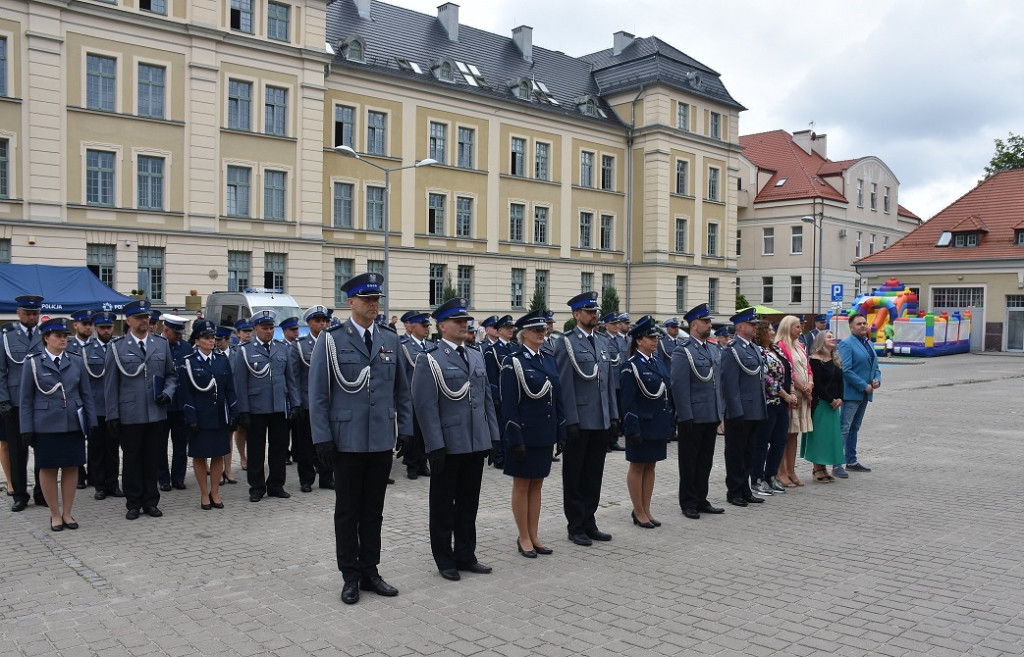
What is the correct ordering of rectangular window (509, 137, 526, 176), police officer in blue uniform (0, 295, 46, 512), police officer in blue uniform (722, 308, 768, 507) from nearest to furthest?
police officer in blue uniform (0, 295, 46, 512), police officer in blue uniform (722, 308, 768, 507), rectangular window (509, 137, 526, 176)

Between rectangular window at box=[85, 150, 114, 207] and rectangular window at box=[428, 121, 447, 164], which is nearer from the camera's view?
rectangular window at box=[85, 150, 114, 207]

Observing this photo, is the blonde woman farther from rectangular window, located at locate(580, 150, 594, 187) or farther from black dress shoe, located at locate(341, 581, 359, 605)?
rectangular window, located at locate(580, 150, 594, 187)

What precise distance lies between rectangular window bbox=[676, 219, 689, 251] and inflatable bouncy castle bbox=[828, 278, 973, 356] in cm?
1097

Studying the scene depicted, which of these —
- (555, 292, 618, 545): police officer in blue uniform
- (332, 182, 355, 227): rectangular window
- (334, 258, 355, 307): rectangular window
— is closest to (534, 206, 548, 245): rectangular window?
(332, 182, 355, 227): rectangular window

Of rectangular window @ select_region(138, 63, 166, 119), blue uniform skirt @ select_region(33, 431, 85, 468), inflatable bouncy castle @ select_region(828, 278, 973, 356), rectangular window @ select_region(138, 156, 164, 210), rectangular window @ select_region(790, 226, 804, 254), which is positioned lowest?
blue uniform skirt @ select_region(33, 431, 85, 468)

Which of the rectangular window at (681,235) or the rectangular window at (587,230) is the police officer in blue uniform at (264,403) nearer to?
the rectangular window at (587,230)

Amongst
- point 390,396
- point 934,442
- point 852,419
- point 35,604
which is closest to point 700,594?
point 390,396

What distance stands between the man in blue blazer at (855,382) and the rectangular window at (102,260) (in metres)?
26.8

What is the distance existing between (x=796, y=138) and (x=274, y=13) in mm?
47318

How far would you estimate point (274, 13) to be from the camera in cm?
3391

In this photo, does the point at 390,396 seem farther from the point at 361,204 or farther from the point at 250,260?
the point at 361,204

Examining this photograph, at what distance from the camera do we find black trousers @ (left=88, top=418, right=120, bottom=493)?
9922 mm

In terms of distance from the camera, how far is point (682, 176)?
50.5 m

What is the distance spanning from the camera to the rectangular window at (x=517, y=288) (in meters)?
44.4
